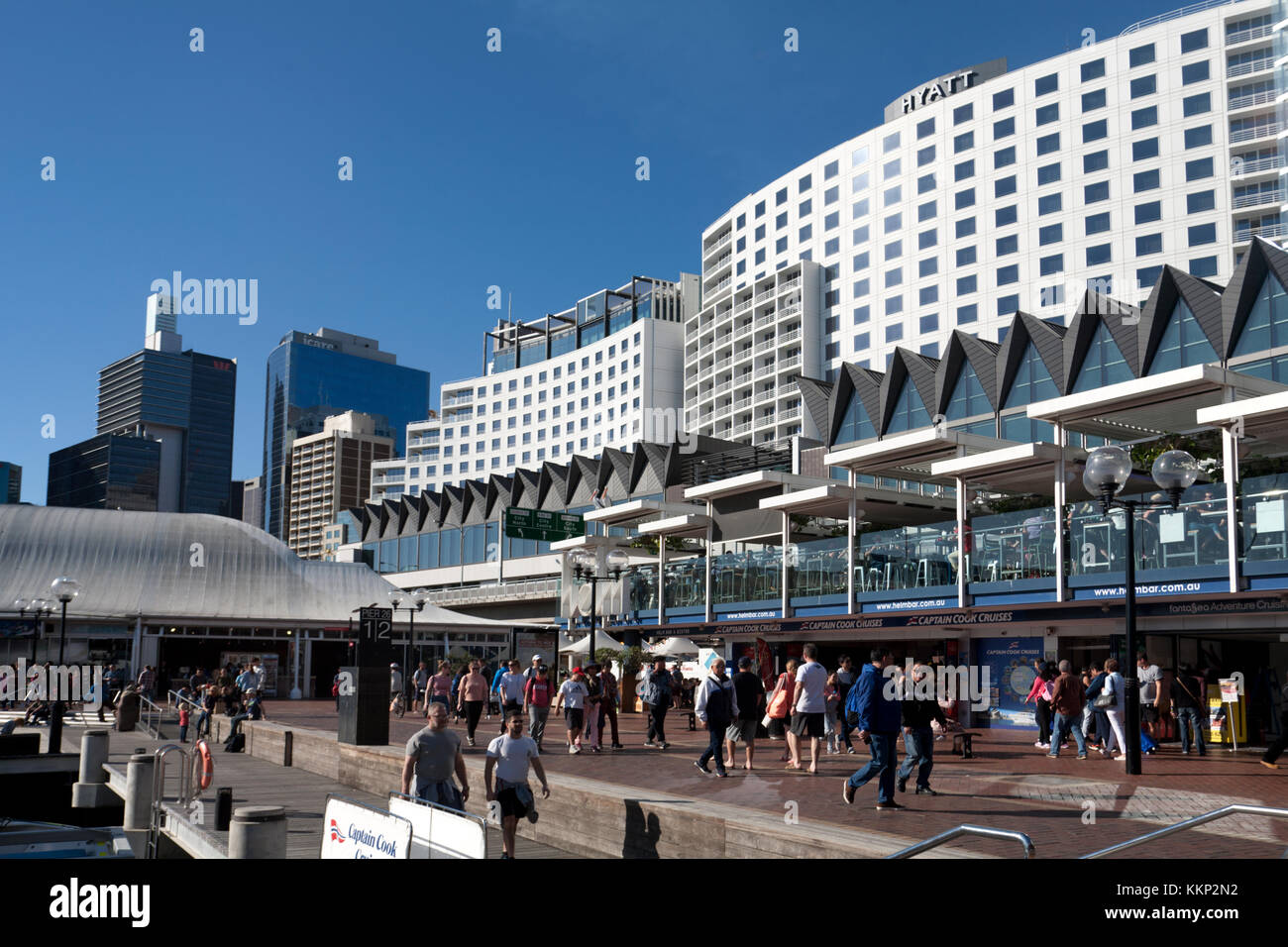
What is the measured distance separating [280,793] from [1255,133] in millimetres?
65811

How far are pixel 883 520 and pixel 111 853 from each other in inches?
1255

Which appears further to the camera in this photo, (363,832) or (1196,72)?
(1196,72)

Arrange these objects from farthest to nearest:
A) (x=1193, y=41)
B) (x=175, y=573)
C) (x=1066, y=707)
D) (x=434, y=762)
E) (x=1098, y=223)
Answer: (x=1098, y=223) → (x=1193, y=41) → (x=175, y=573) → (x=1066, y=707) → (x=434, y=762)

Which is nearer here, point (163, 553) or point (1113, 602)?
point (1113, 602)

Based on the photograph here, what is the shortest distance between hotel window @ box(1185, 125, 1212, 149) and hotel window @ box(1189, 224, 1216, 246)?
5.01 meters

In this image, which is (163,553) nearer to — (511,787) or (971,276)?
(511,787)

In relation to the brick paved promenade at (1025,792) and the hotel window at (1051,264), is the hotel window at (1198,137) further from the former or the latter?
the brick paved promenade at (1025,792)

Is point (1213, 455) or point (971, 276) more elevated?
point (971, 276)

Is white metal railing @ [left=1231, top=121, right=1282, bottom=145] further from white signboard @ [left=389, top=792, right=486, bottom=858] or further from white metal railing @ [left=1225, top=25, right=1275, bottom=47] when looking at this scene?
white signboard @ [left=389, top=792, right=486, bottom=858]

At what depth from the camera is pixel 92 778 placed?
2111cm

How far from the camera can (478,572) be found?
87562 millimetres

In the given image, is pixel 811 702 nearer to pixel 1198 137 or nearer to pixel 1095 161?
pixel 1198 137

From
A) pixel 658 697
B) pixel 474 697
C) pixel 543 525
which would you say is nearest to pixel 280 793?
pixel 474 697
